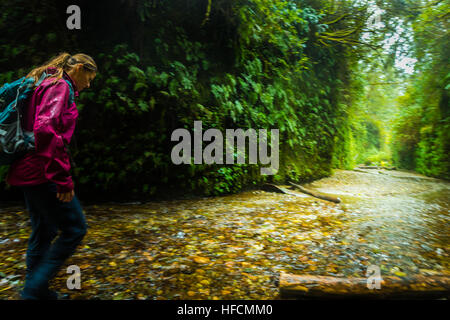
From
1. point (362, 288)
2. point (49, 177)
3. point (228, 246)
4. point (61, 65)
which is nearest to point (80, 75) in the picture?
point (61, 65)

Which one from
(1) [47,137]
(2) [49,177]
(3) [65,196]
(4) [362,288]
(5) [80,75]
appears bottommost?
(4) [362,288]

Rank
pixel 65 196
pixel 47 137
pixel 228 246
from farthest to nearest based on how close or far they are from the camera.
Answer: pixel 228 246 < pixel 65 196 < pixel 47 137

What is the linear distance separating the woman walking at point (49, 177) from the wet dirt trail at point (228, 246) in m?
0.45

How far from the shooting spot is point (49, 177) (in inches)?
70.4

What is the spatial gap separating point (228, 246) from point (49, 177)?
2270 millimetres

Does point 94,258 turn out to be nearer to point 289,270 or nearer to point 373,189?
point 289,270

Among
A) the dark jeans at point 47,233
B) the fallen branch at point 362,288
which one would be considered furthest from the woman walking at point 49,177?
the fallen branch at point 362,288

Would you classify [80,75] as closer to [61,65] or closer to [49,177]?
[61,65]

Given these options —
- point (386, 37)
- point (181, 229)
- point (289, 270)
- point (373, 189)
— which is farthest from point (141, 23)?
point (386, 37)

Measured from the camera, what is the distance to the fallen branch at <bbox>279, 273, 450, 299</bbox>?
7.08ft

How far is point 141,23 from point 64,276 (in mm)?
4579

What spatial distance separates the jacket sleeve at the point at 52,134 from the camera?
5.81ft

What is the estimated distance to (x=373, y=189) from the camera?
839 cm
